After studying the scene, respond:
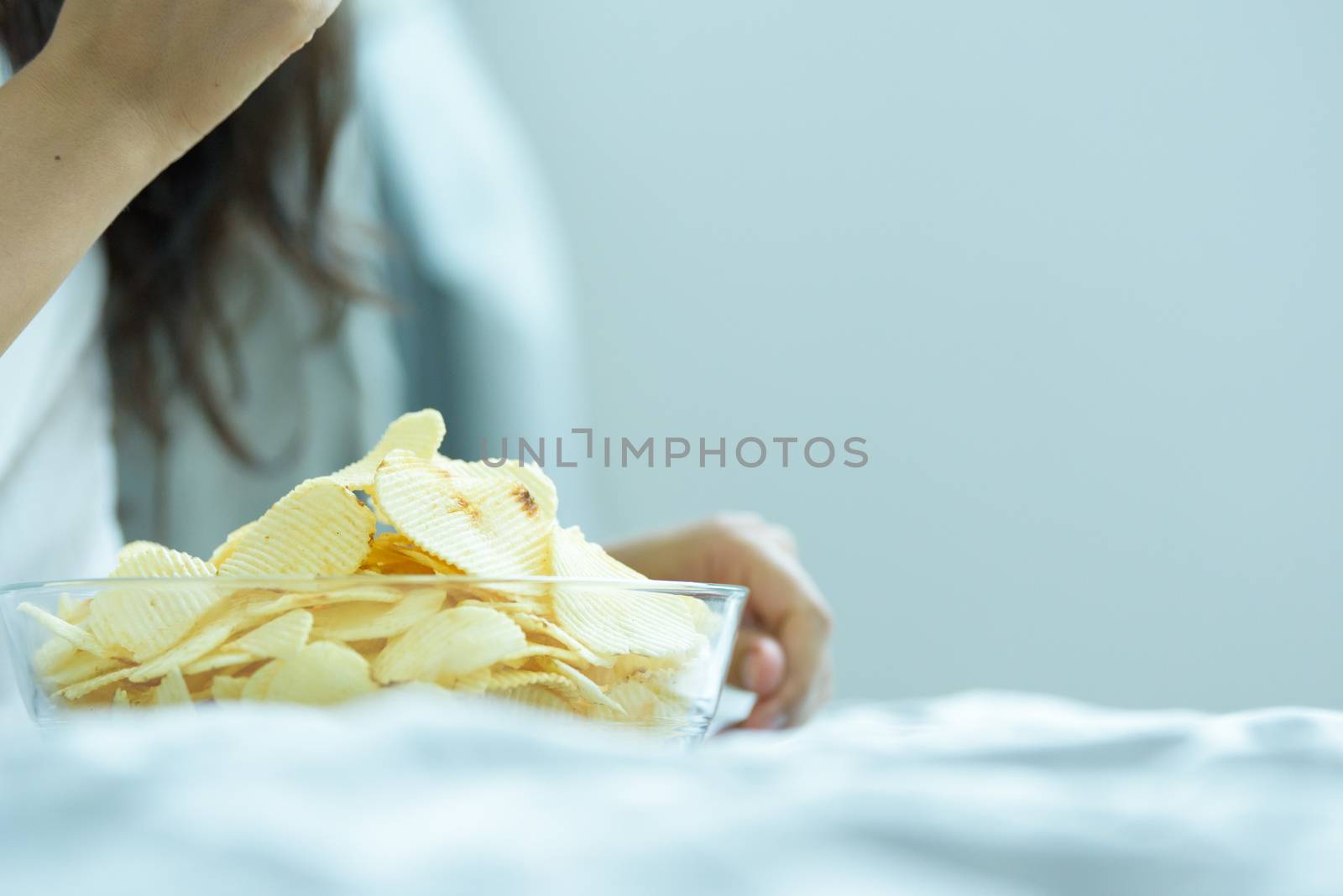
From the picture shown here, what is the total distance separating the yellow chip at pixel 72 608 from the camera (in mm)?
340

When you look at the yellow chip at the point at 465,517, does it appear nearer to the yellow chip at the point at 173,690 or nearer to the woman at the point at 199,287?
the yellow chip at the point at 173,690

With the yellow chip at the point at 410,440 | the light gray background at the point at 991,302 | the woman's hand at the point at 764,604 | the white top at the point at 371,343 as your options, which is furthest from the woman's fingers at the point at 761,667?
the light gray background at the point at 991,302

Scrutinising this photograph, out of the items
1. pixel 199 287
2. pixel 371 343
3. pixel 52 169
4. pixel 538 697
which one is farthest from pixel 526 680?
pixel 371 343

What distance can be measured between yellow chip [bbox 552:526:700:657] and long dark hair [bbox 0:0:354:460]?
2.82ft

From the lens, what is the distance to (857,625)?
2.54m

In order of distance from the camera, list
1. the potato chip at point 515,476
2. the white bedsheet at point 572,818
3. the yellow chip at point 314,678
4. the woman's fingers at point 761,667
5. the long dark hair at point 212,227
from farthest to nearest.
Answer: the long dark hair at point 212,227 < the woman's fingers at point 761,667 < the potato chip at point 515,476 < the yellow chip at point 314,678 < the white bedsheet at point 572,818

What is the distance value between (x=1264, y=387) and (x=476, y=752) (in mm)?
2479

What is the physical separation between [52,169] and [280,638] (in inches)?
9.2

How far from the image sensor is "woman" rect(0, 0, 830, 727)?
437 mm

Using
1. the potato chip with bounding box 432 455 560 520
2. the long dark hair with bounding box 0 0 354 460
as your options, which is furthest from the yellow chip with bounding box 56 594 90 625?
the long dark hair with bounding box 0 0 354 460

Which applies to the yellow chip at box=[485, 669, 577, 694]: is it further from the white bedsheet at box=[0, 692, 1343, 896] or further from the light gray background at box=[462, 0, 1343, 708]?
the light gray background at box=[462, 0, 1343, 708]

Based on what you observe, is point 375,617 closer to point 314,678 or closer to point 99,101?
point 314,678

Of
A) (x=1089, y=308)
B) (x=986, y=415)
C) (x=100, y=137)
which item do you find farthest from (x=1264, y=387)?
(x=100, y=137)

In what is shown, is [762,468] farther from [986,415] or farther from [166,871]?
[166,871]
